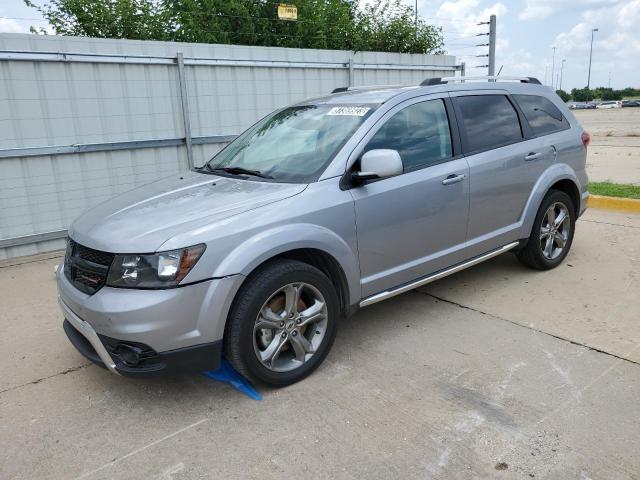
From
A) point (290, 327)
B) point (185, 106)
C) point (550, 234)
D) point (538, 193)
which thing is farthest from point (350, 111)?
point (185, 106)

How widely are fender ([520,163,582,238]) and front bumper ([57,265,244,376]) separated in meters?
2.92

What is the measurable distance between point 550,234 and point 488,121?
4.47 feet

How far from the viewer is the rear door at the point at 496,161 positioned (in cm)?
438

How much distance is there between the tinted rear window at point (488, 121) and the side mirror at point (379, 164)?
1.12 m

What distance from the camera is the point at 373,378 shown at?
3.47 meters

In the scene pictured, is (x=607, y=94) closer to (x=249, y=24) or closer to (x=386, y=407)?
(x=249, y=24)

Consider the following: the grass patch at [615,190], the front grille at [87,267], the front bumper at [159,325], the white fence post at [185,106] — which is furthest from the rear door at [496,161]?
the white fence post at [185,106]

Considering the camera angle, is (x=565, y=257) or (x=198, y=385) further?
(x=565, y=257)

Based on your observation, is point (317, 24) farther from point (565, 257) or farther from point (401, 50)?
point (565, 257)

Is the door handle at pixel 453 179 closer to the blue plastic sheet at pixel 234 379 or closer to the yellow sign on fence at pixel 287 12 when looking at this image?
the blue plastic sheet at pixel 234 379

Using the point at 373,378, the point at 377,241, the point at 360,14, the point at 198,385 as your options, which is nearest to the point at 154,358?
the point at 198,385

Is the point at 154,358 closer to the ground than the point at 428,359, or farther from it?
farther from it

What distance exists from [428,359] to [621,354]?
1.26 m

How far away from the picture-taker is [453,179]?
13.6 ft
